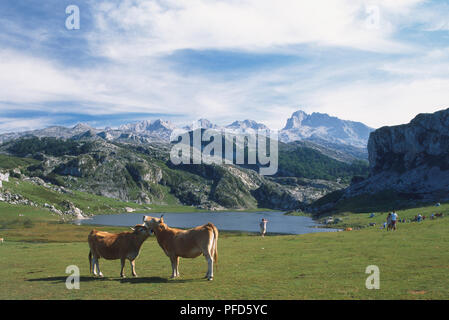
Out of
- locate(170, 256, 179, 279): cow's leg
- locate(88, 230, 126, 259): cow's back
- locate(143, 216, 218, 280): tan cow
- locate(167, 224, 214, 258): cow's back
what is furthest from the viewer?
locate(88, 230, 126, 259): cow's back

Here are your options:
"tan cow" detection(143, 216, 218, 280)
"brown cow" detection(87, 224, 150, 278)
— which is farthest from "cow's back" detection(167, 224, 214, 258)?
"brown cow" detection(87, 224, 150, 278)

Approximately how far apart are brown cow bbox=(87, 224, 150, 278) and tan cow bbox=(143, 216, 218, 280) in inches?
34.8

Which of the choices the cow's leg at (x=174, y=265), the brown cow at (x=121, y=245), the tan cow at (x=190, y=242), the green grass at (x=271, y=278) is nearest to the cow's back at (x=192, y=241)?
the tan cow at (x=190, y=242)

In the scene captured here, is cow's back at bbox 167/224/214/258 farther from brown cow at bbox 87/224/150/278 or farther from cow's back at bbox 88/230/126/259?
cow's back at bbox 88/230/126/259

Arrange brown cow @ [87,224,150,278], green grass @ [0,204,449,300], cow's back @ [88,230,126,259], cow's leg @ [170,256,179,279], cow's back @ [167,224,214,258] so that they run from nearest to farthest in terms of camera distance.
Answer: green grass @ [0,204,449,300] → cow's back @ [167,224,214,258] → cow's leg @ [170,256,179,279] → brown cow @ [87,224,150,278] → cow's back @ [88,230,126,259]

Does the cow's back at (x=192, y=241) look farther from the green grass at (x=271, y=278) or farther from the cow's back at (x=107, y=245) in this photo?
the cow's back at (x=107, y=245)

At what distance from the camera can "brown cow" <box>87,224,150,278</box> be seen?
21.5 m

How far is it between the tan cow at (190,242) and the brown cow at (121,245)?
2.90 feet

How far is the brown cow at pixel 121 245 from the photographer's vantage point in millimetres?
21500

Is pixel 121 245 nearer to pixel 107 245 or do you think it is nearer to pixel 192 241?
pixel 107 245

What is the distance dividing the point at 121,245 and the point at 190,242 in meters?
5.12

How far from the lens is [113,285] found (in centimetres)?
1841
